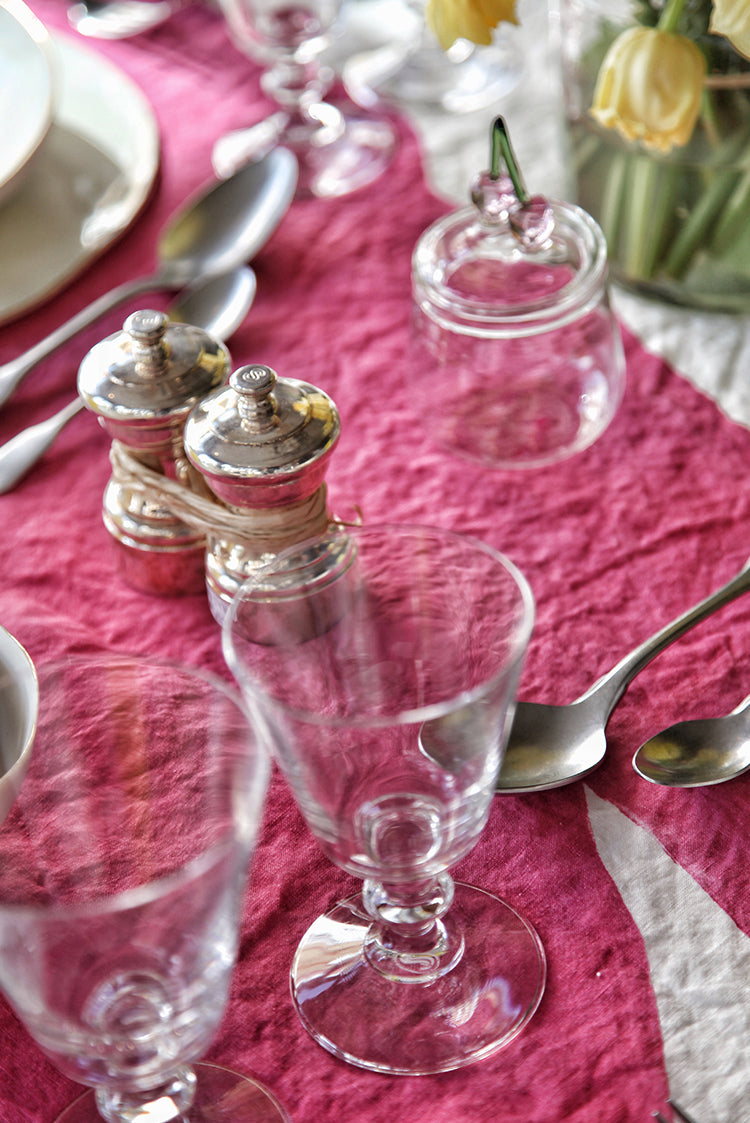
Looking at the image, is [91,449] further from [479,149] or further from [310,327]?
[479,149]

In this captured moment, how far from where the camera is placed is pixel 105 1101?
1.15 ft

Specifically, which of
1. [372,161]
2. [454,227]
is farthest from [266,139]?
[454,227]

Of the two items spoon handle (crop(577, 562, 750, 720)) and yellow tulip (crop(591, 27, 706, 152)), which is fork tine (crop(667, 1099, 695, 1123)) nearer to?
spoon handle (crop(577, 562, 750, 720))

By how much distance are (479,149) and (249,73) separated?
6.5 inches

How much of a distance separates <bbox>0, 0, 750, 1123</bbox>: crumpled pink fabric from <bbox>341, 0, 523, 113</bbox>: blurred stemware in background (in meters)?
0.03

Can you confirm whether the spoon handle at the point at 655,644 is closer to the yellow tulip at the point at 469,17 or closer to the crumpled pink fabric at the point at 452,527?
the crumpled pink fabric at the point at 452,527

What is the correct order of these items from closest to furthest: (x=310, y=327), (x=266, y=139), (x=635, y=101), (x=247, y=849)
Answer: (x=247, y=849)
(x=635, y=101)
(x=310, y=327)
(x=266, y=139)

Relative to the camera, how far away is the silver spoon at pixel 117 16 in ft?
2.64

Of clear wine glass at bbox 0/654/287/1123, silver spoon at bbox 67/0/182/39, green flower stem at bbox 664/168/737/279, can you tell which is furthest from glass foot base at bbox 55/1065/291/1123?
silver spoon at bbox 67/0/182/39

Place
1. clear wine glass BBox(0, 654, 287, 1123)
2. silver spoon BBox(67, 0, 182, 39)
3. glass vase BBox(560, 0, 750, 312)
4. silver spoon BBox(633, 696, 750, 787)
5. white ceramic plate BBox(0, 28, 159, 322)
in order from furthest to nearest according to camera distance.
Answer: silver spoon BBox(67, 0, 182, 39)
white ceramic plate BBox(0, 28, 159, 322)
glass vase BBox(560, 0, 750, 312)
silver spoon BBox(633, 696, 750, 787)
clear wine glass BBox(0, 654, 287, 1123)

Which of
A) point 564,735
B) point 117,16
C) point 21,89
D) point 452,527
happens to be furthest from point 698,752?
point 117,16

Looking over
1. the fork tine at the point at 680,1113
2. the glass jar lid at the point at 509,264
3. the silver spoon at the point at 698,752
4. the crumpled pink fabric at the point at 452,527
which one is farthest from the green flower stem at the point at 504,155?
the fork tine at the point at 680,1113

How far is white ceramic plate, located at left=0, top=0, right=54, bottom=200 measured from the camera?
609mm

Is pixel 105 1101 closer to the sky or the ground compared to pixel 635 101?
closer to the ground
